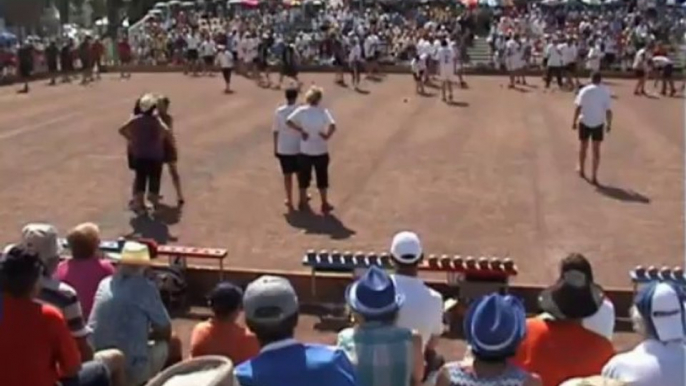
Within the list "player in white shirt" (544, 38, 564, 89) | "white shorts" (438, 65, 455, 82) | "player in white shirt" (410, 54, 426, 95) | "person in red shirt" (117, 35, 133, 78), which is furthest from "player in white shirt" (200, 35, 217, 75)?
"player in white shirt" (544, 38, 564, 89)

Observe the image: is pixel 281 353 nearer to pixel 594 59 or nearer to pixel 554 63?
pixel 554 63

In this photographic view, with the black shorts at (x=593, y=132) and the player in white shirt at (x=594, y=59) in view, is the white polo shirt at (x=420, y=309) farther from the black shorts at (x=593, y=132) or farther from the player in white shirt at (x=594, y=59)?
the player in white shirt at (x=594, y=59)

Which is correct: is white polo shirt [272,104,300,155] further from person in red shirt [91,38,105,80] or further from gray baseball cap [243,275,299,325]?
person in red shirt [91,38,105,80]

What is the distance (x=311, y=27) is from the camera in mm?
47844

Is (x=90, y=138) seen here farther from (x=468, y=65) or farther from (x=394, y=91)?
(x=468, y=65)

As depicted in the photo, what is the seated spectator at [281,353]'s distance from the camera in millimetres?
4902

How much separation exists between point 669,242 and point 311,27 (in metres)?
35.7

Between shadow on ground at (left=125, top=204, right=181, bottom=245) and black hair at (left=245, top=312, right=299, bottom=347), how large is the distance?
8324 mm

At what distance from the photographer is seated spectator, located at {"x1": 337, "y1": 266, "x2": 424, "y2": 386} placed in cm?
575

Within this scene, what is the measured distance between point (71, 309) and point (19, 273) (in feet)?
2.42

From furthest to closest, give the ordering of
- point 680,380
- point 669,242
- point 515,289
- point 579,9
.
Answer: point 579,9 < point 669,242 < point 515,289 < point 680,380

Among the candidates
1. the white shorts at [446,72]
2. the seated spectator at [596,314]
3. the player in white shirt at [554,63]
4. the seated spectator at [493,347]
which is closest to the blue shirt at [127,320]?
the seated spectator at [596,314]

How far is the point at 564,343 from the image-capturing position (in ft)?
19.5

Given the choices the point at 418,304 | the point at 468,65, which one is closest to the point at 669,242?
the point at 418,304
